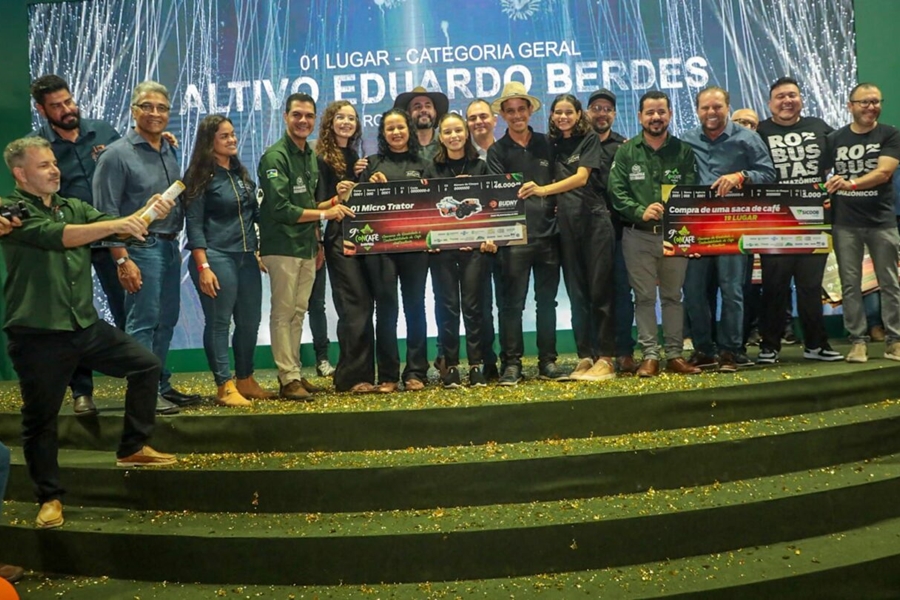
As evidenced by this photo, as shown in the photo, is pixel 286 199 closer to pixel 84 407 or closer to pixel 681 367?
pixel 84 407

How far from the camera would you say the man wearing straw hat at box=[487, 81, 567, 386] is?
5.05m

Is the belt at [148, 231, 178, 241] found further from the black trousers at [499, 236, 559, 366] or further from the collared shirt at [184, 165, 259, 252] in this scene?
the black trousers at [499, 236, 559, 366]

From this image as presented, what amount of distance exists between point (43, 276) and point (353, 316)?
1772 mm

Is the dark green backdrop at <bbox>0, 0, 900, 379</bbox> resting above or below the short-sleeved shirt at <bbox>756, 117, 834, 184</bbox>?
above

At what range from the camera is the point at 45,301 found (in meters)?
3.68

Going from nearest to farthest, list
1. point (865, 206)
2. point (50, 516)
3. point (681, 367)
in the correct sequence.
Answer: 1. point (50, 516)
2. point (681, 367)
3. point (865, 206)

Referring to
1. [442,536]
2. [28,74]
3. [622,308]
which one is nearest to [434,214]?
[622,308]

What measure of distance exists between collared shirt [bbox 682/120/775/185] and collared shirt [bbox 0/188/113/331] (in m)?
3.60

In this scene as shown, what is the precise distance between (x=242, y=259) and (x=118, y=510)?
1531 mm

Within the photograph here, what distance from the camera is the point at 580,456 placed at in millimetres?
3816

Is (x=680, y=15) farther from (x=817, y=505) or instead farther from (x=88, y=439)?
A: (x=88, y=439)

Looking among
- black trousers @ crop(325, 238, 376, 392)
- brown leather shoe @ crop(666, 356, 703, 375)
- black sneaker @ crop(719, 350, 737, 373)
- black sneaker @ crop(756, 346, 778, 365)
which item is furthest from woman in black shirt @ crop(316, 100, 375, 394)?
black sneaker @ crop(756, 346, 778, 365)

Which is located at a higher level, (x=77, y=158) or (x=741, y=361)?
(x=77, y=158)

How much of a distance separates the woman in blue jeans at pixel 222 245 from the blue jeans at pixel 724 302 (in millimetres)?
2622
